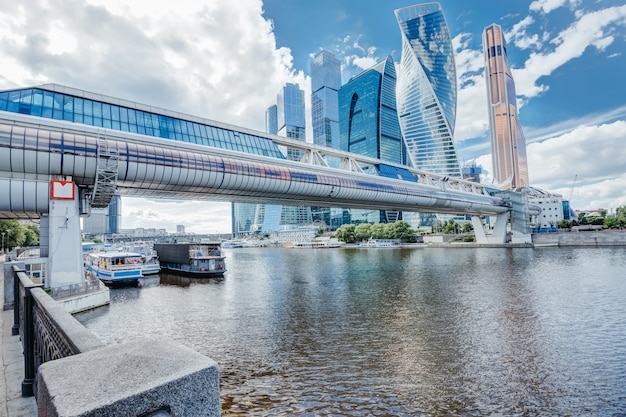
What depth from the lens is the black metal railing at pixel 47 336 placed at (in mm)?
3500

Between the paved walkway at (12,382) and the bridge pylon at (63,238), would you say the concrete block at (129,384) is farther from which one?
the bridge pylon at (63,238)

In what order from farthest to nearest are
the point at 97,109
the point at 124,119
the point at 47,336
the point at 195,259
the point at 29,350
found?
the point at 195,259, the point at 124,119, the point at 97,109, the point at 29,350, the point at 47,336

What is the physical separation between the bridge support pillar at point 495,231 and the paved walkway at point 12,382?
336 ft

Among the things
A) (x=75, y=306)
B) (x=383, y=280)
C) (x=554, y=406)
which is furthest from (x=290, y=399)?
(x=383, y=280)

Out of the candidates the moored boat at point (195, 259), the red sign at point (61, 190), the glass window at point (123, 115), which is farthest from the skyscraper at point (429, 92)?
the red sign at point (61, 190)

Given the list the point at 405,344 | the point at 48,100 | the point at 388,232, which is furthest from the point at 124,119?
the point at 388,232

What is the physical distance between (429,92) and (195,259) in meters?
153

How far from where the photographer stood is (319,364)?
12.2 meters

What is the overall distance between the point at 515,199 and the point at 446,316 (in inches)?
3488

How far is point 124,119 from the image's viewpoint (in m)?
36.6

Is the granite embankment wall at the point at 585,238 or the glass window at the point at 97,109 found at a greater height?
the glass window at the point at 97,109

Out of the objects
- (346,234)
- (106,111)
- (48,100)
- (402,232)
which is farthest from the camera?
(346,234)

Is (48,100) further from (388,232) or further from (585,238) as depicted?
(585,238)

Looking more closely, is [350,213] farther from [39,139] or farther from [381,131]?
[39,139]
